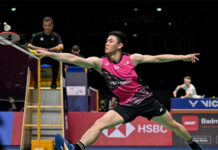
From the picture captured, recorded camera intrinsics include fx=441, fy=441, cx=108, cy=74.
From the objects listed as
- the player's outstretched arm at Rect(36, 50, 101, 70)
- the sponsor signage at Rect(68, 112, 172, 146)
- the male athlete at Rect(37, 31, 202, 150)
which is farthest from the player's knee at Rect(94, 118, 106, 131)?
the sponsor signage at Rect(68, 112, 172, 146)

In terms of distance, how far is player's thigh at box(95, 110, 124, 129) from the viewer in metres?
5.45

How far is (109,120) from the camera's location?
5496 millimetres

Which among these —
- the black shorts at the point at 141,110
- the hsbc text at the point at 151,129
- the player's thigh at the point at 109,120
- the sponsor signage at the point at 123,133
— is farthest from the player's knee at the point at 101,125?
the hsbc text at the point at 151,129

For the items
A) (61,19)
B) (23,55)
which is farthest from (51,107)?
(61,19)

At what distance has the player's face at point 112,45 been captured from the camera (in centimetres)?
592

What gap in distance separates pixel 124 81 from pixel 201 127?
6.24 meters

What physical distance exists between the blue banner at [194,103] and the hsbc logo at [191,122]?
26cm

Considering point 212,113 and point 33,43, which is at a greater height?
point 33,43

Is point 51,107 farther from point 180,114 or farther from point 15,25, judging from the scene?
point 15,25

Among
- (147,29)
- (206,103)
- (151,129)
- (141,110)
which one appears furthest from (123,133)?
(147,29)

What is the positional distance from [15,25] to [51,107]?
59.5 ft

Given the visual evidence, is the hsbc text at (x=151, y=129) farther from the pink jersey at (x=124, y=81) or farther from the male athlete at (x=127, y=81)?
the pink jersey at (x=124, y=81)

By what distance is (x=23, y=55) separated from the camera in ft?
32.5

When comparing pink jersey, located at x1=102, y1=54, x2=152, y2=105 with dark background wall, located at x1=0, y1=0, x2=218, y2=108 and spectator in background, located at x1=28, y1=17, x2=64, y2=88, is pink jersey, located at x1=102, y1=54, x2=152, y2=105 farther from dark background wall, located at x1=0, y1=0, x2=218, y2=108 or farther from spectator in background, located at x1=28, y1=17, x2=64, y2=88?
dark background wall, located at x1=0, y1=0, x2=218, y2=108
